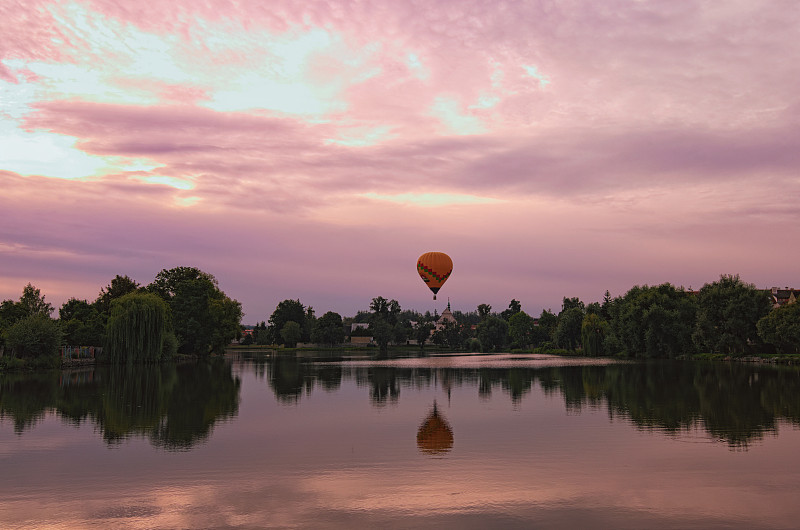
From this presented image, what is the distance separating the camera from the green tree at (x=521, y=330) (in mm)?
144125

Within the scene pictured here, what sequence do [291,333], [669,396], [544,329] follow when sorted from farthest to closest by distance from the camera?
[291,333]
[544,329]
[669,396]

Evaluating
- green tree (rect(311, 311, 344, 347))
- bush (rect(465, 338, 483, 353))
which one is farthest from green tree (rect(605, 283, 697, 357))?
green tree (rect(311, 311, 344, 347))

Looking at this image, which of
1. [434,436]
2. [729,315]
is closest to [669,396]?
[434,436]

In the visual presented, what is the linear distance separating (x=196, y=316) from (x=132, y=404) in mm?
56376

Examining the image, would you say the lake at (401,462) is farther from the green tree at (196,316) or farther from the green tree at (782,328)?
the green tree at (196,316)

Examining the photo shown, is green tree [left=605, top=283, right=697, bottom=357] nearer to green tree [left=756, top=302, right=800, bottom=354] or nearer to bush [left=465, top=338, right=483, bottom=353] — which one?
green tree [left=756, top=302, right=800, bottom=354]

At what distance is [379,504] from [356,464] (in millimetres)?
3598

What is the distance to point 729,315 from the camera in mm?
73375

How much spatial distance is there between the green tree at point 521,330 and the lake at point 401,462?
115 metres

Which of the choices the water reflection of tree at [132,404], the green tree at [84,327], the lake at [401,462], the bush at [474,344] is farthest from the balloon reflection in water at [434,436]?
the bush at [474,344]

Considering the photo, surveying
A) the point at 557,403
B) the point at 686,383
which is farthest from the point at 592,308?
the point at 557,403

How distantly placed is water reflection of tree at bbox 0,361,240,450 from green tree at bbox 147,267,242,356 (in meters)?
36.8

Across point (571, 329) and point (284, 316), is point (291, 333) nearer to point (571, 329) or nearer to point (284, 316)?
point (284, 316)

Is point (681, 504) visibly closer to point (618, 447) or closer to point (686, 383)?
point (618, 447)
